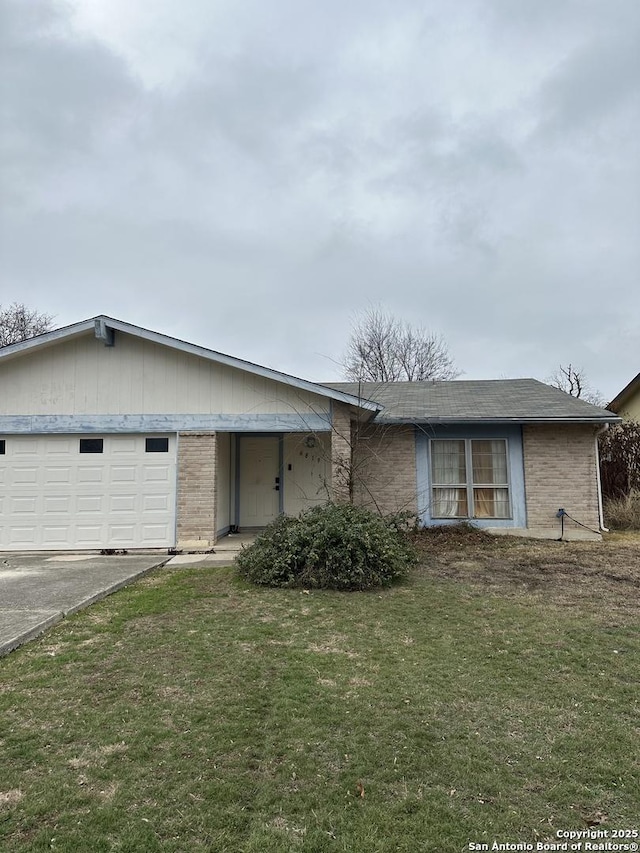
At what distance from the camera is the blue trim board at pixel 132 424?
391 inches

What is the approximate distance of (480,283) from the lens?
2117 cm

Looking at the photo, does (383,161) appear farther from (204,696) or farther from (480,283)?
(204,696)

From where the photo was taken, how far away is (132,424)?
9945 mm

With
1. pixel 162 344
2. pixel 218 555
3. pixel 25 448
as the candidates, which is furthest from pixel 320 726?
pixel 25 448

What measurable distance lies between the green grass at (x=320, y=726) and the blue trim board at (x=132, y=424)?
4.55 metres

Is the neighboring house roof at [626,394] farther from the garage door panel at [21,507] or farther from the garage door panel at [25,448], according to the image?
the garage door panel at [21,507]

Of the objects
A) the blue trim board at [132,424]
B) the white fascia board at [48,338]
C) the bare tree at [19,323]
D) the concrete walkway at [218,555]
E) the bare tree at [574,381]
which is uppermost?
the bare tree at [19,323]

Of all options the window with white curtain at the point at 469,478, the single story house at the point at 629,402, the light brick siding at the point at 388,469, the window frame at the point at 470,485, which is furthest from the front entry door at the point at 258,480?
the single story house at the point at 629,402

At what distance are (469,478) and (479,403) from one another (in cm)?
198

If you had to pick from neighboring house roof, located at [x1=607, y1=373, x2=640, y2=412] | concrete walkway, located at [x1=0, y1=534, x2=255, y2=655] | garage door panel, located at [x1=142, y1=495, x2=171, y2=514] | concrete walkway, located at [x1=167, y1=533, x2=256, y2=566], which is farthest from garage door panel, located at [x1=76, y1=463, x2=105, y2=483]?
neighboring house roof, located at [x1=607, y1=373, x2=640, y2=412]

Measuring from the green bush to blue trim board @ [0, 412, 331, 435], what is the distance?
10.1ft

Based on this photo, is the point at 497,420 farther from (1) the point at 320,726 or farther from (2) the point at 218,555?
(1) the point at 320,726

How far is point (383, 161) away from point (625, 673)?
16092 millimetres

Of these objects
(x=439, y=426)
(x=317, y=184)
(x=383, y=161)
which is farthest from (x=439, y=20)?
(x=439, y=426)
